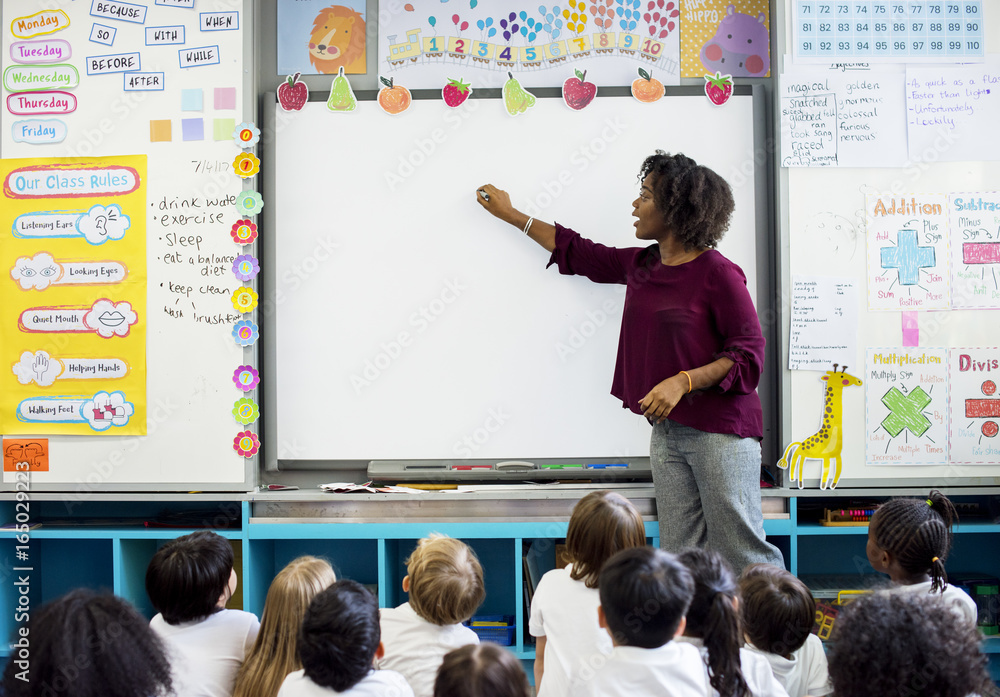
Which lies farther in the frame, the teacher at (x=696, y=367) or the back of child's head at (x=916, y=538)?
the teacher at (x=696, y=367)

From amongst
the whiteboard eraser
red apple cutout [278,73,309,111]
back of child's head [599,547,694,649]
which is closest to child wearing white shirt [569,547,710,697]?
back of child's head [599,547,694,649]

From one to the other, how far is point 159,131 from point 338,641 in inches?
76.8

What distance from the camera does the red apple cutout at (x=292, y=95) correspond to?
2617 mm

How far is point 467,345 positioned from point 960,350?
1.59 meters

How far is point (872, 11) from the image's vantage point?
250 centimetres

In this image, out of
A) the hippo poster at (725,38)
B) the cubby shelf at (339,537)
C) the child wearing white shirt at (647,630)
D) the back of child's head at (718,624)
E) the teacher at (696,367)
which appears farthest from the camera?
the hippo poster at (725,38)

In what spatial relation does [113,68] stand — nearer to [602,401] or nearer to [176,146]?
[176,146]

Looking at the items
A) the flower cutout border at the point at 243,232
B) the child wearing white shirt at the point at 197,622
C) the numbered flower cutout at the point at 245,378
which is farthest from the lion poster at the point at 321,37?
the child wearing white shirt at the point at 197,622

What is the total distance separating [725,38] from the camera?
2.67 m

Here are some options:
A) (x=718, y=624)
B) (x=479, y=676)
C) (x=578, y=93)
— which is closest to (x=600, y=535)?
(x=718, y=624)

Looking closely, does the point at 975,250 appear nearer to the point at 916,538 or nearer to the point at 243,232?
the point at 916,538

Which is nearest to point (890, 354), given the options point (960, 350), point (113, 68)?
point (960, 350)

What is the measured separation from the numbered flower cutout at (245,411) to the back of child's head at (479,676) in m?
1.58

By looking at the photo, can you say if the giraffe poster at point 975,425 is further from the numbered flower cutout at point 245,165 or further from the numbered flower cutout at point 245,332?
the numbered flower cutout at point 245,165
